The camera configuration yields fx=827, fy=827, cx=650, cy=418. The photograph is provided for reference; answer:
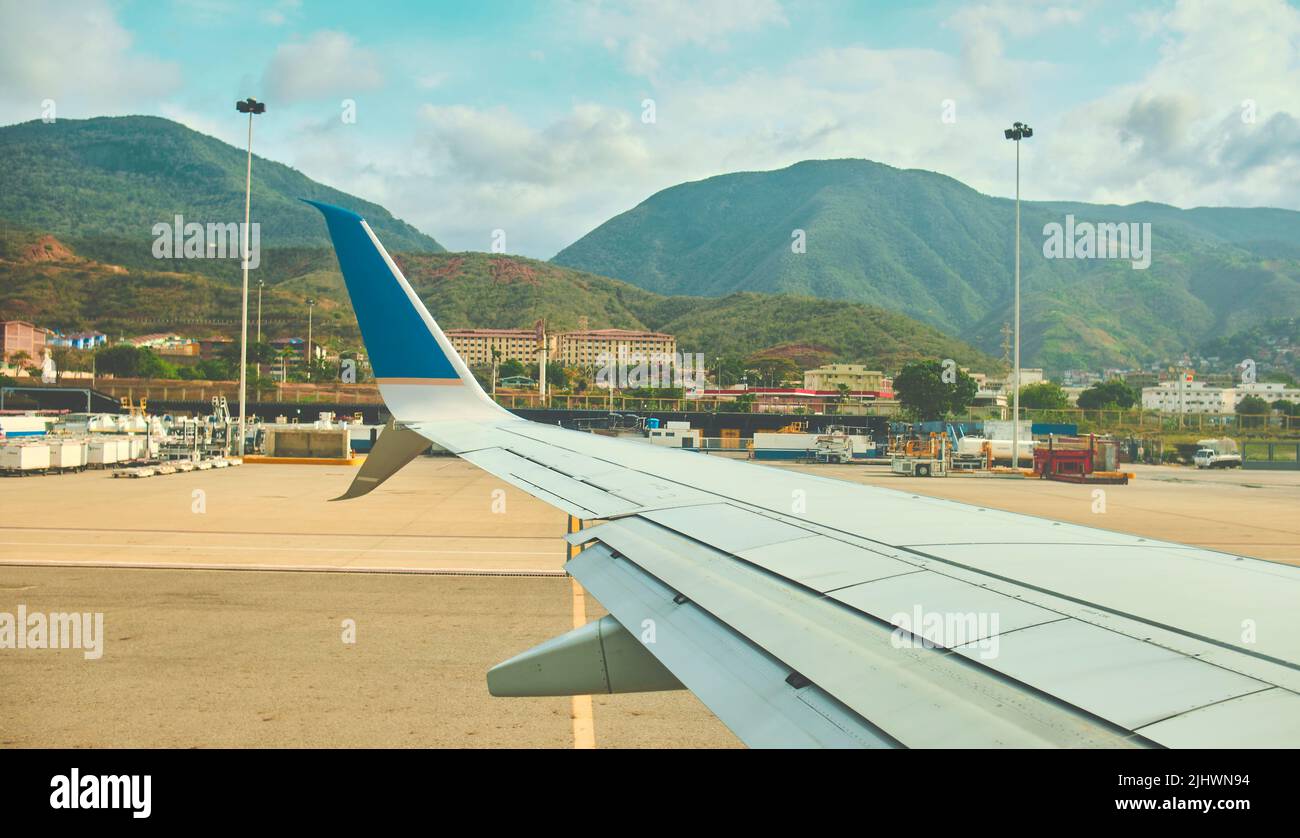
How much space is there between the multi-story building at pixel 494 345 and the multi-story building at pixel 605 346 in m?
5.52

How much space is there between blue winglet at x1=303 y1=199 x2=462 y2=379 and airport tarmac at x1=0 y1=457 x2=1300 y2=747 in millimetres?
3017

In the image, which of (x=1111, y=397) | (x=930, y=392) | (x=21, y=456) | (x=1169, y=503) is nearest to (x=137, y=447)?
(x=21, y=456)

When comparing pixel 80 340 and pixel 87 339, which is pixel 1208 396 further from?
pixel 80 340

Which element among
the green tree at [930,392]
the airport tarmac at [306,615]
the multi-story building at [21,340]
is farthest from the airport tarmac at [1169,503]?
the multi-story building at [21,340]

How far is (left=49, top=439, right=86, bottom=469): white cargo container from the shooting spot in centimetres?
3108

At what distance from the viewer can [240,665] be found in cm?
830

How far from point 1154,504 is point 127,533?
3032 cm

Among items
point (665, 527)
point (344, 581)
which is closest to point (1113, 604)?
point (665, 527)

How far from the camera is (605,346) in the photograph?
17500cm

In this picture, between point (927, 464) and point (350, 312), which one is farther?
point (350, 312)

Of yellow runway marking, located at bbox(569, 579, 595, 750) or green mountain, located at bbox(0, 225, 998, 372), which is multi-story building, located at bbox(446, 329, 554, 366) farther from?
yellow runway marking, located at bbox(569, 579, 595, 750)

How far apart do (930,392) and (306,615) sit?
296 ft
